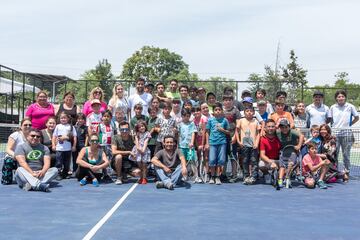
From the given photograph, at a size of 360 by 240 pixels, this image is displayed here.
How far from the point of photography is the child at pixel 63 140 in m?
9.78

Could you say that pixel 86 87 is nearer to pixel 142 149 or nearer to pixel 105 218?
pixel 142 149

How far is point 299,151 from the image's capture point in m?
9.77

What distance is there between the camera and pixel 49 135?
32.7ft

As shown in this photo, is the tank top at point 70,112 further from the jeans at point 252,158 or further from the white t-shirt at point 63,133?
the jeans at point 252,158

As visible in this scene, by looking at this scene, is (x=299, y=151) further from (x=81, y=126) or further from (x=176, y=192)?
(x=81, y=126)

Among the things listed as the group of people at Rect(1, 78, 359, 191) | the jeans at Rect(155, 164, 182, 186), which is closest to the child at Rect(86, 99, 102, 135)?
the group of people at Rect(1, 78, 359, 191)

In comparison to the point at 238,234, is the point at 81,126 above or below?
above

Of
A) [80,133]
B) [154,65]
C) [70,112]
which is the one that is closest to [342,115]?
[80,133]

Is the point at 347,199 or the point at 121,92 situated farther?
the point at 121,92

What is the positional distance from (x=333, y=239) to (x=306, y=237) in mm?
299

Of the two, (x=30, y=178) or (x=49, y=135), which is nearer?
(x=30, y=178)

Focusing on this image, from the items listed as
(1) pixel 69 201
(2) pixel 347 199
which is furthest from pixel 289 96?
(1) pixel 69 201

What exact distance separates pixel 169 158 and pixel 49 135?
2.70m

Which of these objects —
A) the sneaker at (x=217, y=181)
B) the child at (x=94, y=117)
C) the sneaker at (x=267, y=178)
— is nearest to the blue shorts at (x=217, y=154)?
the sneaker at (x=217, y=181)
